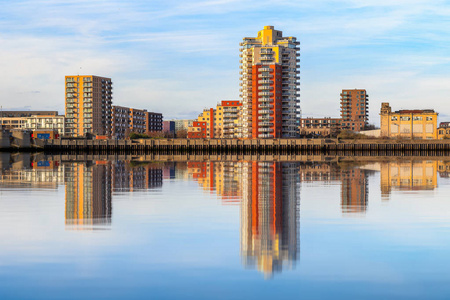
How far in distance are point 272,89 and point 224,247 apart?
6794 inches

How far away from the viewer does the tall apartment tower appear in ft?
610

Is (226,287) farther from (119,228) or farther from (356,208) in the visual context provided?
(356,208)

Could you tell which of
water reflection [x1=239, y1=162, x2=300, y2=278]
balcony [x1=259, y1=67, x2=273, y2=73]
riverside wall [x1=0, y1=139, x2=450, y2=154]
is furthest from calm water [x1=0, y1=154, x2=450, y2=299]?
balcony [x1=259, y1=67, x2=273, y2=73]

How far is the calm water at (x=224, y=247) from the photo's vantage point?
11797 millimetres

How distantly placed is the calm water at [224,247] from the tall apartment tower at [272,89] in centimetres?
15828

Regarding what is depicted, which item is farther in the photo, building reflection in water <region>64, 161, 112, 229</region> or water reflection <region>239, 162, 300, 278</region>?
building reflection in water <region>64, 161, 112, 229</region>

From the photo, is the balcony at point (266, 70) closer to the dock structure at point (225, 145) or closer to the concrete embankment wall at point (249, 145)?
the dock structure at point (225, 145)

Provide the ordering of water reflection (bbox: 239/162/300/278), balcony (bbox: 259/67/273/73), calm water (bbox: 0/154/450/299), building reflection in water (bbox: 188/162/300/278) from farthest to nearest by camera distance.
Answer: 1. balcony (bbox: 259/67/273/73)
2. building reflection in water (bbox: 188/162/300/278)
3. water reflection (bbox: 239/162/300/278)
4. calm water (bbox: 0/154/450/299)

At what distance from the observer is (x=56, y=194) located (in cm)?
3089

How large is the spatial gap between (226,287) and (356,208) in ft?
46.4

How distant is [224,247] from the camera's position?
1583 centimetres

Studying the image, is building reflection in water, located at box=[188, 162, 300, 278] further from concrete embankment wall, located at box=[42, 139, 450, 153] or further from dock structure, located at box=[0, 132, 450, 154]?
dock structure, located at box=[0, 132, 450, 154]

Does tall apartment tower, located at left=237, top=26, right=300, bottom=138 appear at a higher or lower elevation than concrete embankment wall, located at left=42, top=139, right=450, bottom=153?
higher

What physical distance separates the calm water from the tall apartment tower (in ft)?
519
